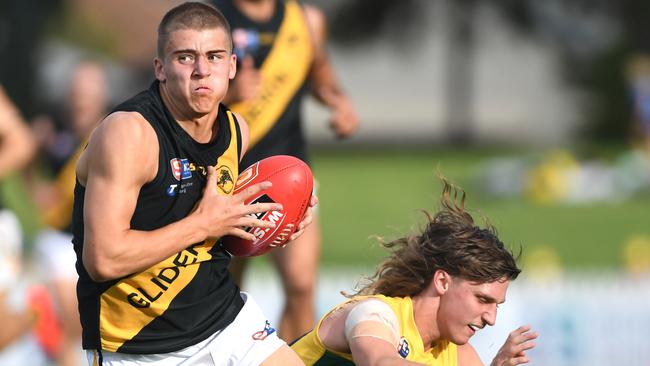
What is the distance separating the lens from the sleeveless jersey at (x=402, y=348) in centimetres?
491

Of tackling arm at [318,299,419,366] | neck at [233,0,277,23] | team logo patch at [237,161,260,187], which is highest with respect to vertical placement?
neck at [233,0,277,23]

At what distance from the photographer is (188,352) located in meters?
4.78

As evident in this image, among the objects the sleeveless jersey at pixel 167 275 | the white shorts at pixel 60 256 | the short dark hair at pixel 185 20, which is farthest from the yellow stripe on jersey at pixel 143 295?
the white shorts at pixel 60 256

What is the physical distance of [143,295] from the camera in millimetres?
4629

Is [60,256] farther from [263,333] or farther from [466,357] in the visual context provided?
[466,357]

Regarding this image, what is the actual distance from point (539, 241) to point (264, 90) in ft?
45.9

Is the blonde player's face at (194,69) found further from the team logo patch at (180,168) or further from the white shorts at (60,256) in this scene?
the white shorts at (60,256)

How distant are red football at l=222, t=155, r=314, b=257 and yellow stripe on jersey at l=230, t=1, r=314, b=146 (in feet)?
5.92

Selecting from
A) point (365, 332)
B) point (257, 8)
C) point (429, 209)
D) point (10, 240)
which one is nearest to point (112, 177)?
point (365, 332)

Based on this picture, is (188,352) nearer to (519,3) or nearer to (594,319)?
(594,319)

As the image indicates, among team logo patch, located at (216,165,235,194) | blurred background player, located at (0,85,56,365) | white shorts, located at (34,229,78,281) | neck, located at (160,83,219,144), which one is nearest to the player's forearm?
team logo patch, located at (216,165,235,194)

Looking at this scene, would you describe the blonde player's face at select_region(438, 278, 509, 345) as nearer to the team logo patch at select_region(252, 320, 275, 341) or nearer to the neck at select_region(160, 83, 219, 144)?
the team logo patch at select_region(252, 320, 275, 341)

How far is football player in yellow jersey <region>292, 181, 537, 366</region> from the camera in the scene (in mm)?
4773

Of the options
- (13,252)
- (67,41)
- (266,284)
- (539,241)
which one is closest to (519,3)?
(67,41)
